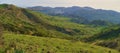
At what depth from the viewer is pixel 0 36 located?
18112 cm

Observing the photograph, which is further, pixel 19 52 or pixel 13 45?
pixel 13 45

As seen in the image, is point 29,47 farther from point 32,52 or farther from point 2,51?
point 2,51

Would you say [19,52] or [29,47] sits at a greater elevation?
[19,52]

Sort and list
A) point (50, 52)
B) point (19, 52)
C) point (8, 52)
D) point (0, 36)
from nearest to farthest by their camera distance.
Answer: point (19, 52) → point (8, 52) → point (0, 36) → point (50, 52)

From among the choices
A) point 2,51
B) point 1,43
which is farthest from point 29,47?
point 2,51

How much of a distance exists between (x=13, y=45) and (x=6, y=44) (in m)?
10.1

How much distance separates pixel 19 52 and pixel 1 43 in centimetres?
5131

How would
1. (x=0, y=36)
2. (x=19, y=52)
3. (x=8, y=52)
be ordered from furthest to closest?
(x=0, y=36) → (x=8, y=52) → (x=19, y=52)

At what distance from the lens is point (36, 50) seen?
198 metres

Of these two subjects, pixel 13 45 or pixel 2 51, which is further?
pixel 13 45

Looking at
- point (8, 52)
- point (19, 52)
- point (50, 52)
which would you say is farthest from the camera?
point (50, 52)

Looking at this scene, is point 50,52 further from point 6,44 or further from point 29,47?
point 6,44

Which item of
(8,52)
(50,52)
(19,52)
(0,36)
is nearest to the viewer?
(19,52)

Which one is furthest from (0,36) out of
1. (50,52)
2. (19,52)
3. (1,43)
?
(19,52)
